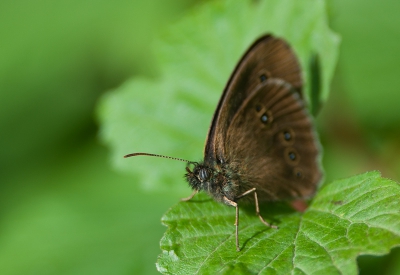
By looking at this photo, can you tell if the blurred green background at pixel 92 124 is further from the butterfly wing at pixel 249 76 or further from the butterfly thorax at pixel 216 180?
the butterfly thorax at pixel 216 180

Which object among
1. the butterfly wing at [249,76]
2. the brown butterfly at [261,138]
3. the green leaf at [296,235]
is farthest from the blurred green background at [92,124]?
the green leaf at [296,235]

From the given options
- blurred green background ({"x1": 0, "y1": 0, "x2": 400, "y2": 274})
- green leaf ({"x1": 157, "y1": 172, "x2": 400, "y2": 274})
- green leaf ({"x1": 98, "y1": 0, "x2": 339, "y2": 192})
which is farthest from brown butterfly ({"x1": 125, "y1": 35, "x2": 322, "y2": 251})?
blurred green background ({"x1": 0, "y1": 0, "x2": 400, "y2": 274})

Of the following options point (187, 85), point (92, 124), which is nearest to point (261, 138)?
point (187, 85)

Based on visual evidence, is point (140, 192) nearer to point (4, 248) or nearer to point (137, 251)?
point (137, 251)

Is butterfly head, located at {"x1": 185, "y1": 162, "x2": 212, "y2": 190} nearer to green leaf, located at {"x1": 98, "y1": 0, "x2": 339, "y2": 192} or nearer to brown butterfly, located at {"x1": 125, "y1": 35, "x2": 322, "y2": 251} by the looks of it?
brown butterfly, located at {"x1": 125, "y1": 35, "x2": 322, "y2": 251}

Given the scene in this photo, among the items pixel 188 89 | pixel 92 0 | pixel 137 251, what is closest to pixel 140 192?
pixel 137 251

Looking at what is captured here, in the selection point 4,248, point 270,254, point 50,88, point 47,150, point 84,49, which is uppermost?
point 84,49

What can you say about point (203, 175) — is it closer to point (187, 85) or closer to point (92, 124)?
point (187, 85)
